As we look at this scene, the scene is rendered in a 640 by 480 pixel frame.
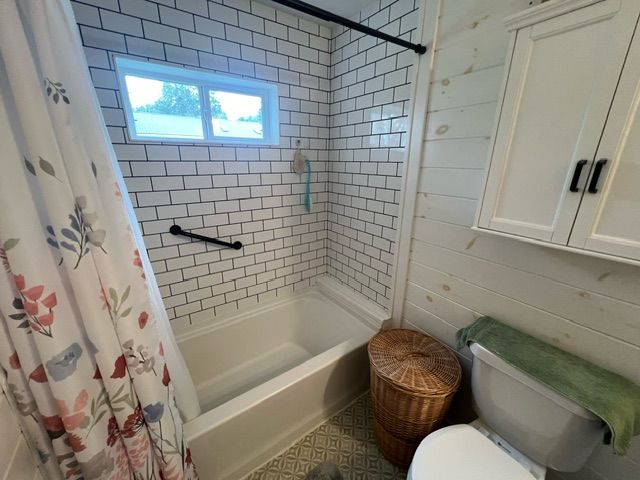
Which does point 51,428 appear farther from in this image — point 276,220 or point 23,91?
point 276,220

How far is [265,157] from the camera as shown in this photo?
5.93 ft

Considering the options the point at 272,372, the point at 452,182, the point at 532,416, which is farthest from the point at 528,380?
the point at 272,372

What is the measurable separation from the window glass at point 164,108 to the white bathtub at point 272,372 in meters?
1.33

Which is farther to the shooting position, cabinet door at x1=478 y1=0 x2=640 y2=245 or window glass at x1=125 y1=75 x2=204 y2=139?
window glass at x1=125 y1=75 x2=204 y2=139

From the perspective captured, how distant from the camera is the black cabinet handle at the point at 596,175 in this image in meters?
0.70

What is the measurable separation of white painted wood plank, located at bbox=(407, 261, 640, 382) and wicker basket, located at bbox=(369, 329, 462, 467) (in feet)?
0.74

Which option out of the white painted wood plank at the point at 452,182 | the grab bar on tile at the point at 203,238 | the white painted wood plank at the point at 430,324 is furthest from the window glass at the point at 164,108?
the white painted wood plank at the point at 430,324

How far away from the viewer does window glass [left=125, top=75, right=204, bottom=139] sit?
1.44m

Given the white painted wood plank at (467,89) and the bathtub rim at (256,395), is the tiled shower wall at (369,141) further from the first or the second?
the bathtub rim at (256,395)

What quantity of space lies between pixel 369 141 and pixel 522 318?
Answer: 1282 mm

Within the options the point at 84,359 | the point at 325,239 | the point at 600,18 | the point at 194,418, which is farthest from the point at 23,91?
the point at 325,239

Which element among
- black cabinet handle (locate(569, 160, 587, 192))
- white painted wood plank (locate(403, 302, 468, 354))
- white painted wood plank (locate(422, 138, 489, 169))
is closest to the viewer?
black cabinet handle (locate(569, 160, 587, 192))

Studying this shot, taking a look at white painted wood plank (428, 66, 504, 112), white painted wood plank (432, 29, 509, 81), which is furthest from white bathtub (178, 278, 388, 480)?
white painted wood plank (432, 29, 509, 81)

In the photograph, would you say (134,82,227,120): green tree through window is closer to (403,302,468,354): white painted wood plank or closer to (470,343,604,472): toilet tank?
(403,302,468,354): white painted wood plank
